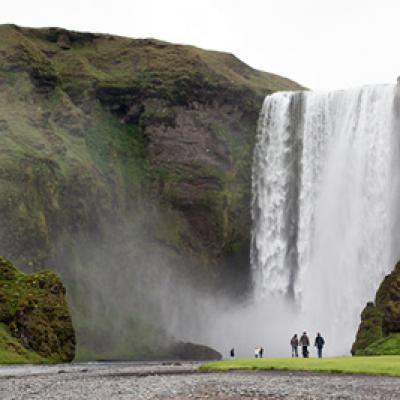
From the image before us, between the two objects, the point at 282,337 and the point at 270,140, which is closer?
the point at 282,337

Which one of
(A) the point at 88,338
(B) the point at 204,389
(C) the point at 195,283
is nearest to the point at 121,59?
(C) the point at 195,283

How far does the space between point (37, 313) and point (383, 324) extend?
31.1 metres

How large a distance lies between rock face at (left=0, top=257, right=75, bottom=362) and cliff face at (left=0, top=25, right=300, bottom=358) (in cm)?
1384

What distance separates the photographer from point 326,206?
94250mm

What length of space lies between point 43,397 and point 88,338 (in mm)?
58920

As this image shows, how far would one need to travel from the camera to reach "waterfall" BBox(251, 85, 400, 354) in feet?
285

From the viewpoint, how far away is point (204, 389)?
96.8ft

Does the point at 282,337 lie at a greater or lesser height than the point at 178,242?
lesser

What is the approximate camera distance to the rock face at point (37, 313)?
69.2 meters

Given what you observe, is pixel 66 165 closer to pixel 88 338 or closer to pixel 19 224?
pixel 19 224

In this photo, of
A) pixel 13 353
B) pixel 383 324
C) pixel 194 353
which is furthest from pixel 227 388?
pixel 194 353

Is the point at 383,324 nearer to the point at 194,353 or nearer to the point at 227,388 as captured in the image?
the point at 227,388

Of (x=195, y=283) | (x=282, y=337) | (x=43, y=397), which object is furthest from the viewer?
(x=195, y=283)

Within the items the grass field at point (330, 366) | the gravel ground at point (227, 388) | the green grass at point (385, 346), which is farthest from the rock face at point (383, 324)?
the gravel ground at point (227, 388)
